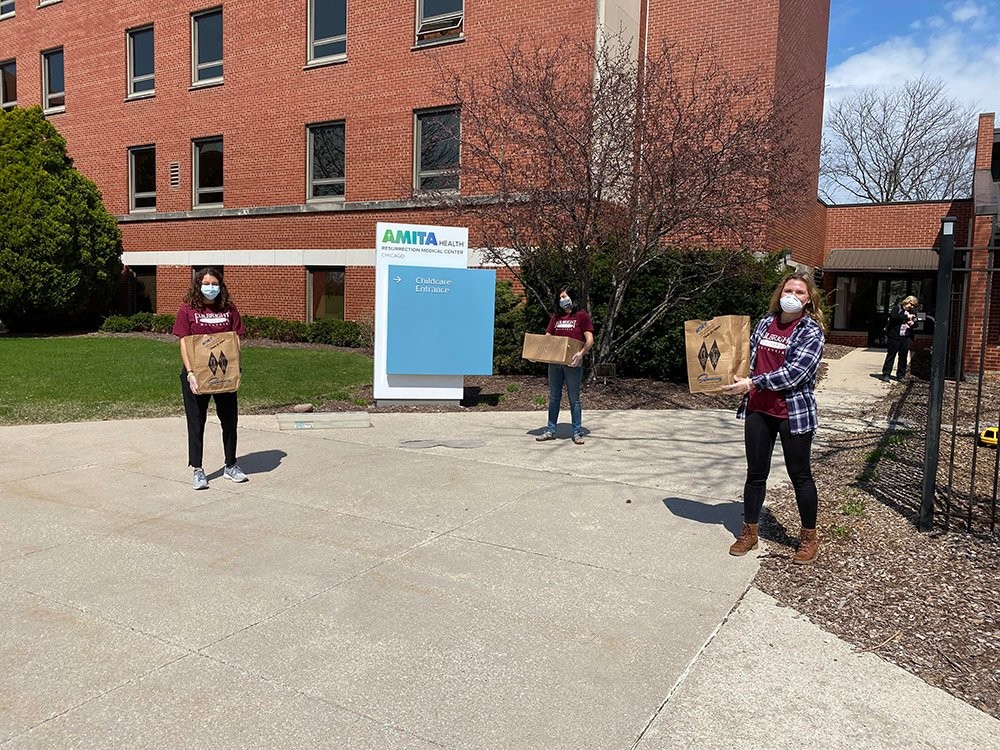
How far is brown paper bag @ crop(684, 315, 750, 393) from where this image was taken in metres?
5.03

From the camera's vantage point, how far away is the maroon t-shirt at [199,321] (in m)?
6.23

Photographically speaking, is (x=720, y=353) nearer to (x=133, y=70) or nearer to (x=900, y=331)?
(x=900, y=331)

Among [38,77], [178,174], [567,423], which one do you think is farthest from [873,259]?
[38,77]

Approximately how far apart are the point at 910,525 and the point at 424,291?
6.86m

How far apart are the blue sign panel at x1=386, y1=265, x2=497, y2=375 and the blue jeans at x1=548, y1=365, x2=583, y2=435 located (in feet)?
8.06

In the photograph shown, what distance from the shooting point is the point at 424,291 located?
1062 cm

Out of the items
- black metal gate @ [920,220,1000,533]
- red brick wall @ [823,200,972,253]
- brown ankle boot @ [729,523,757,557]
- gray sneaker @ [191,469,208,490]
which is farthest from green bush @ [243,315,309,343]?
red brick wall @ [823,200,972,253]

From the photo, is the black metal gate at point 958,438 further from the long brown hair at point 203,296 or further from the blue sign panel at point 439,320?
the blue sign panel at point 439,320

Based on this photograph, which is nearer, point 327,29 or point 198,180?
point 327,29

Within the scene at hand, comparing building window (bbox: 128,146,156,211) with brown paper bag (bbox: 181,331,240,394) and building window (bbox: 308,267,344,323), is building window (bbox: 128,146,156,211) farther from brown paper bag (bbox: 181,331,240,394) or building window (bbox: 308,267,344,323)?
brown paper bag (bbox: 181,331,240,394)

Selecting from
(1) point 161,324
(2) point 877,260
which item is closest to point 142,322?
(1) point 161,324

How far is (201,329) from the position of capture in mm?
6273

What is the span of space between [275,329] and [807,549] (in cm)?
1729

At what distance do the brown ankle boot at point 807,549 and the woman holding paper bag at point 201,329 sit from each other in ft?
14.5
